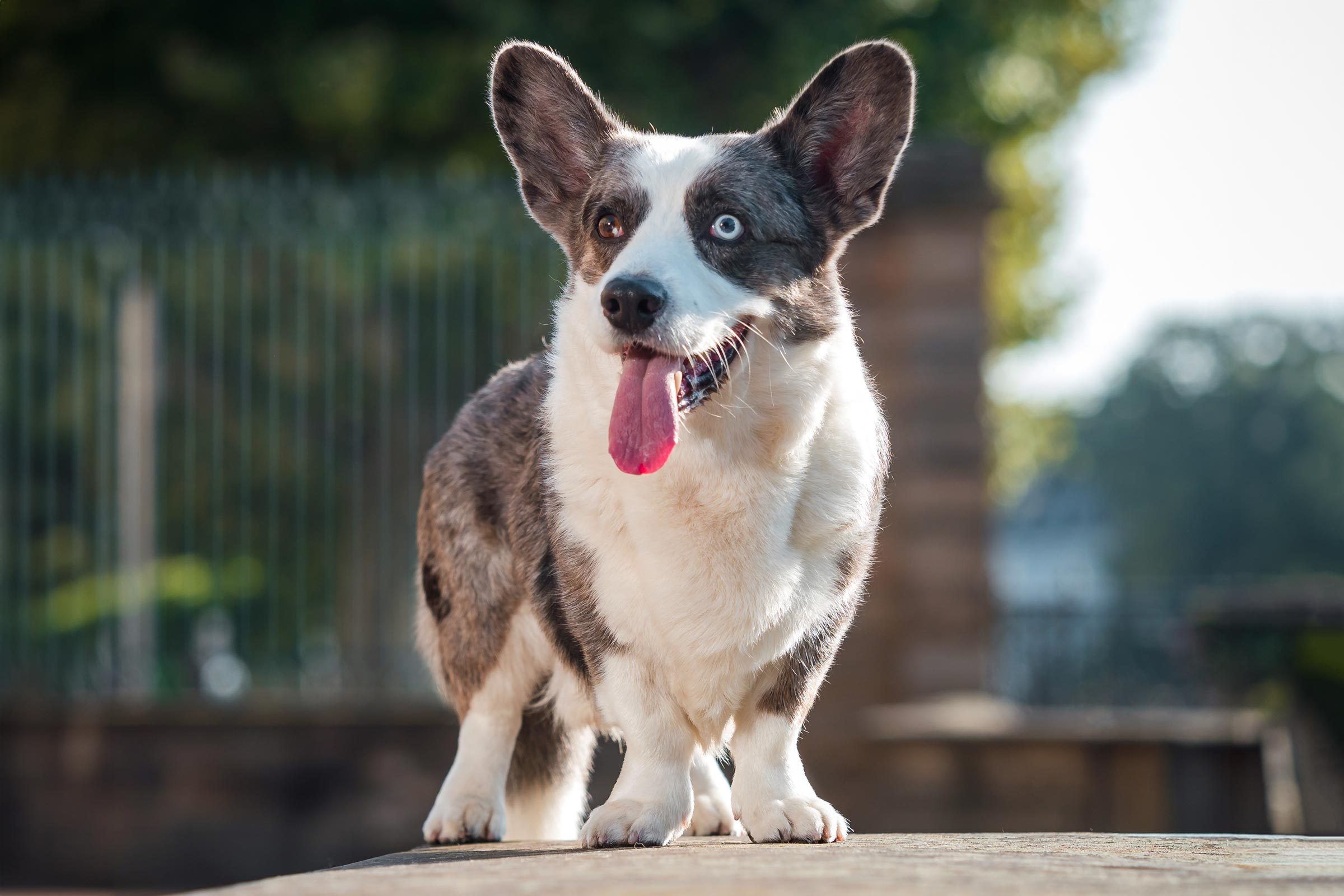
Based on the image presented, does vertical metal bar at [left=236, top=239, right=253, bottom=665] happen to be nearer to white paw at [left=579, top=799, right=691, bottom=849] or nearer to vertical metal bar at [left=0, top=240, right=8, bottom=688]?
vertical metal bar at [left=0, top=240, right=8, bottom=688]

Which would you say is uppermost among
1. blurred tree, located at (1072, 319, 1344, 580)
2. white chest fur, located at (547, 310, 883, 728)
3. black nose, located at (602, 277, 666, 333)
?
black nose, located at (602, 277, 666, 333)

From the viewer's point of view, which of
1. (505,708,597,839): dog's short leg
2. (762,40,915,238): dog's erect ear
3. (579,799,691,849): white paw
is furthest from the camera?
(505,708,597,839): dog's short leg

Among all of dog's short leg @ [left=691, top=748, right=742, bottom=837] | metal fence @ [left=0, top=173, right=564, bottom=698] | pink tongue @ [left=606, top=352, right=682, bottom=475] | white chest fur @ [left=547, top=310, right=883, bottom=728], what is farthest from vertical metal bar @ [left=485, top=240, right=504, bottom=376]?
pink tongue @ [left=606, top=352, right=682, bottom=475]

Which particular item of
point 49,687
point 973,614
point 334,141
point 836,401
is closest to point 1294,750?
point 973,614

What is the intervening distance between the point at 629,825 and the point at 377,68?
10764mm

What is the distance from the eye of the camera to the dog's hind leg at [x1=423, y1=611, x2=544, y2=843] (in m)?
3.98

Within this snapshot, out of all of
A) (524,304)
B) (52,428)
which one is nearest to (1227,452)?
Answer: (524,304)

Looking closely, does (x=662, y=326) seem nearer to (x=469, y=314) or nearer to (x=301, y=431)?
(x=469, y=314)

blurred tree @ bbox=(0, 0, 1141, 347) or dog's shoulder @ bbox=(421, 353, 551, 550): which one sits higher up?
blurred tree @ bbox=(0, 0, 1141, 347)

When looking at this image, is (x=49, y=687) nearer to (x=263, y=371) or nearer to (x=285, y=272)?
(x=263, y=371)

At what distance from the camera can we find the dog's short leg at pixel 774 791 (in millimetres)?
3395

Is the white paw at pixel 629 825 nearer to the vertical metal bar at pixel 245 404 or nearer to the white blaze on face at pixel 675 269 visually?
the white blaze on face at pixel 675 269

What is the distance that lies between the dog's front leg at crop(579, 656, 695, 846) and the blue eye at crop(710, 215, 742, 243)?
39.1 inches

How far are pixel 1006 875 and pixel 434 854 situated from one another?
4.55ft
